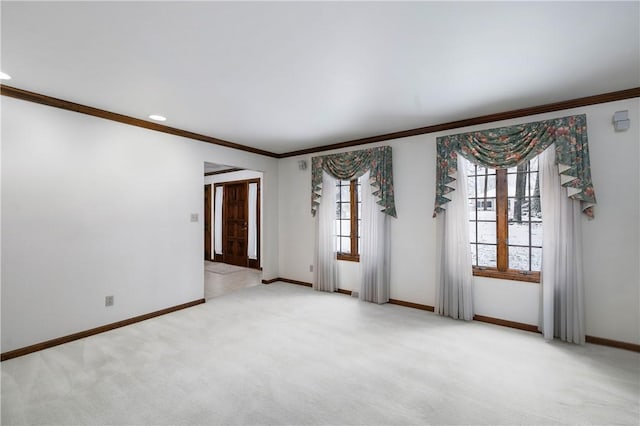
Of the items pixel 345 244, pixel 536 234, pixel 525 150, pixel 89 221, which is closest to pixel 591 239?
pixel 536 234

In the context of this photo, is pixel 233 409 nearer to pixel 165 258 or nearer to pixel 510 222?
pixel 165 258

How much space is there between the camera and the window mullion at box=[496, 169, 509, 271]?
3.63m

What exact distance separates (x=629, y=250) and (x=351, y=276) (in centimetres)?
334

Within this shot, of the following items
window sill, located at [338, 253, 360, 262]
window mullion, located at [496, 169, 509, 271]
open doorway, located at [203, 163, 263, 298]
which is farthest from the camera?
open doorway, located at [203, 163, 263, 298]

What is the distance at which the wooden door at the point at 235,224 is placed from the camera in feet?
24.7

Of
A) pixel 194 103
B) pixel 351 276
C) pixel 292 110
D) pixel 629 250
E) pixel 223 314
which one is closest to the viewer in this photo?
pixel 629 250

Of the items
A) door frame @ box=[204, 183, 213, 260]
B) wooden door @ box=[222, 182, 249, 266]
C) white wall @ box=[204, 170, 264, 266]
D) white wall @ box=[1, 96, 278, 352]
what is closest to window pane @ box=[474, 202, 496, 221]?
white wall @ box=[1, 96, 278, 352]

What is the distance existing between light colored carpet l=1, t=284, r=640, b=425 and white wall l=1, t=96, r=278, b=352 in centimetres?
42

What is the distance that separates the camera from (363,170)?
4645mm

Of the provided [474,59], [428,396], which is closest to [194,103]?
[474,59]

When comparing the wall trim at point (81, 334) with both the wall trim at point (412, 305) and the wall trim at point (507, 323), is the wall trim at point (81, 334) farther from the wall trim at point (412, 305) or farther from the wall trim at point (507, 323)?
the wall trim at point (507, 323)

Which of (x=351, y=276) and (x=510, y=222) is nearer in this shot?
(x=510, y=222)

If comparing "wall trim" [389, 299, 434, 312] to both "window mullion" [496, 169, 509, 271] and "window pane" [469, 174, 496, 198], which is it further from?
"window pane" [469, 174, 496, 198]

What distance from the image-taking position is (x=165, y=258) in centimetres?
402
